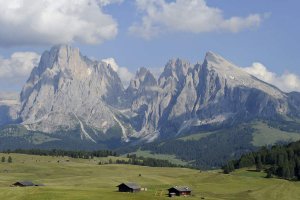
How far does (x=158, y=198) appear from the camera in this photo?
162 meters

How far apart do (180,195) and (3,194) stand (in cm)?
6149

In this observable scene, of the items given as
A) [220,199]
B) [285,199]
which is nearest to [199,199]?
[220,199]

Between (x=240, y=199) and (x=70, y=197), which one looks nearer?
(x=70, y=197)

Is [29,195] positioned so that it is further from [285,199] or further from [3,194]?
[285,199]

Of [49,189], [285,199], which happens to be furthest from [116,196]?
[285,199]

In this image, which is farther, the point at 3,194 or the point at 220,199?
the point at 220,199

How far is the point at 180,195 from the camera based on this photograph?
19200 cm

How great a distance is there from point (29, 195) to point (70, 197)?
13073mm

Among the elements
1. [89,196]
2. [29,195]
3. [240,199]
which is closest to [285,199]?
[240,199]

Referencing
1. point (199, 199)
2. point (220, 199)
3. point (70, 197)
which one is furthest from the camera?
point (220, 199)

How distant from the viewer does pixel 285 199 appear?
652 ft

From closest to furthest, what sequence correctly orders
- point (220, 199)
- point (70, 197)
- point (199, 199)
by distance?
point (70, 197)
point (199, 199)
point (220, 199)

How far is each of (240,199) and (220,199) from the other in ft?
45.1

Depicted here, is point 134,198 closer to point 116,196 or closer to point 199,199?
point 116,196
